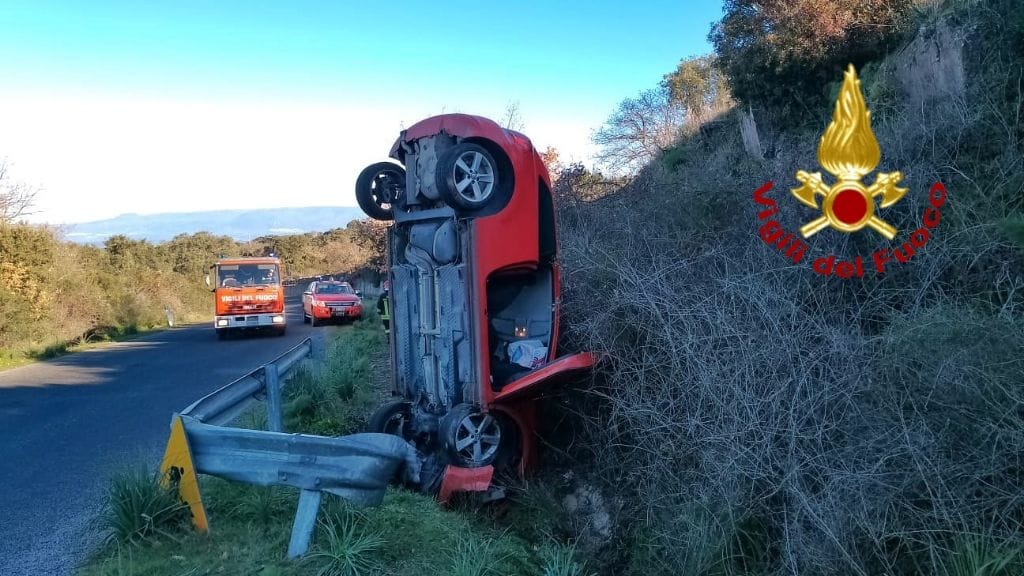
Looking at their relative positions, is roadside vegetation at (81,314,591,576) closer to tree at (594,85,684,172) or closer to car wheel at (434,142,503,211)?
car wheel at (434,142,503,211)

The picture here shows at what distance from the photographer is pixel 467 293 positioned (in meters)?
6.10

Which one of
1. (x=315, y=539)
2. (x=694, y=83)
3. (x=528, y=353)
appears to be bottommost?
(x=315, y=539)

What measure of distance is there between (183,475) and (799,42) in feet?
36.2

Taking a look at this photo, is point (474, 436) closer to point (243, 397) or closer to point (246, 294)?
point (243, 397)

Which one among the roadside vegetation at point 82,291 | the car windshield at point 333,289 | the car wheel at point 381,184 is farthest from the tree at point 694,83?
the car wheel at point 381,184

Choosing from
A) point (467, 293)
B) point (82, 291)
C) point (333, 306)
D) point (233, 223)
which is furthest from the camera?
point (233, 223)

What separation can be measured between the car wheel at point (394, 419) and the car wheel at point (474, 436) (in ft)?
2.60

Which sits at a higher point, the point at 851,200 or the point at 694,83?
the point at 694,83

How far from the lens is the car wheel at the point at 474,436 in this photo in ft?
19.0

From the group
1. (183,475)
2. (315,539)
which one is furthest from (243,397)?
(315,539)

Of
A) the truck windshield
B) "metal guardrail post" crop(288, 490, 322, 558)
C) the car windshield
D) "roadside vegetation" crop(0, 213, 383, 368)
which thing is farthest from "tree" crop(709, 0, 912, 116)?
the car windshield

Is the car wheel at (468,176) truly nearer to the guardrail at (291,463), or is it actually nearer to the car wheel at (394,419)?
the car wheel at (394,419)

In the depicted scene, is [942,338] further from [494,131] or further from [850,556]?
[494,131]

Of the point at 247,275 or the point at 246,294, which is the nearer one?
the point at 246,294
